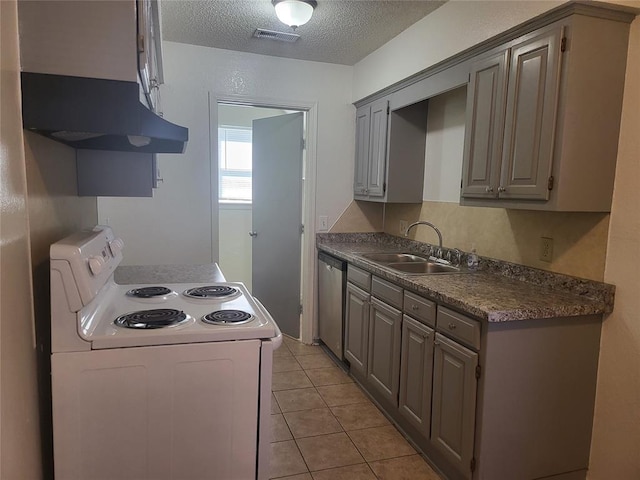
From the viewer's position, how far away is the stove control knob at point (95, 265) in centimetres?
135

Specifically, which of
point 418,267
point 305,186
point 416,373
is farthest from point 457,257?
point 305,186

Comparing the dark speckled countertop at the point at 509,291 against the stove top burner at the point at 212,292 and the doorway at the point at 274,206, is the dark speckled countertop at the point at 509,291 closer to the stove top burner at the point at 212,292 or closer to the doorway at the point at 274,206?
the stove top burner at the point at 212,292

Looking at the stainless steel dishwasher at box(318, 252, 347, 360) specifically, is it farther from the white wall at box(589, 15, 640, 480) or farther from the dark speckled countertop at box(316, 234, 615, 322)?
the white wall at box(589, 15, 640, 480)

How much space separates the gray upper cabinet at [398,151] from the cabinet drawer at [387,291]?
83 cm

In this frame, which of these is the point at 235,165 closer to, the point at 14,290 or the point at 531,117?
the point at 531,117

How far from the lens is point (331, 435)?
2523mm

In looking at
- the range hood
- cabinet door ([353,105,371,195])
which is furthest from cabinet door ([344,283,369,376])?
the range hood

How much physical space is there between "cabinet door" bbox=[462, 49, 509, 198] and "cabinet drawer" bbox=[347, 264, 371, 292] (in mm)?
869

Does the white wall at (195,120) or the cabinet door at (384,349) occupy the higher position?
the white wall at (195,120)

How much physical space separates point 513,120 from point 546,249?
693 mm

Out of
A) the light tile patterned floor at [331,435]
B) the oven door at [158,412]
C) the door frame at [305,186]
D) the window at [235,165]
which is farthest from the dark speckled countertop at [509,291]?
the window at [235,165]

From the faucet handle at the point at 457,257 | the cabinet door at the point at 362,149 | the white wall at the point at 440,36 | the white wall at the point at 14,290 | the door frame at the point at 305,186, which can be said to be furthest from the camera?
the cabinet door at the point at 362,149

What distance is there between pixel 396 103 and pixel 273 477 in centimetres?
254

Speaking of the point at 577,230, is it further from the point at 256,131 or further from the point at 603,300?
the point at 256,131
